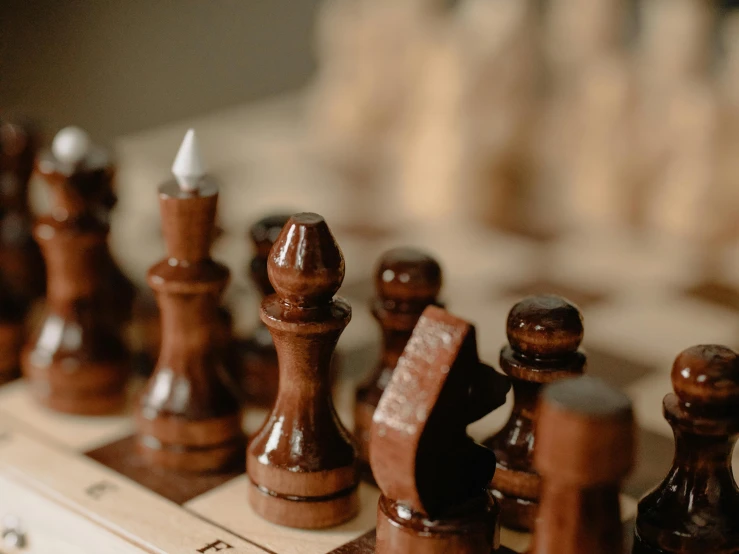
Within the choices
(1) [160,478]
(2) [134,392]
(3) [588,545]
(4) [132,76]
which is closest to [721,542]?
(3) [588,545]

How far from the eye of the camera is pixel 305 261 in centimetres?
71

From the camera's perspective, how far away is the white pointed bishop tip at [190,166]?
839 mm

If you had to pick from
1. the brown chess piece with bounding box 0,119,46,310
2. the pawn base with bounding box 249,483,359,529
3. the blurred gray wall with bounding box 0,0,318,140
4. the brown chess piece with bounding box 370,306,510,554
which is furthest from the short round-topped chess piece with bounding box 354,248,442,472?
the blurred gray wall with bounding box 0,0,318,140

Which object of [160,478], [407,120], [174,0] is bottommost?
[160,478]

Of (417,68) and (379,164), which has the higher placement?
(417,68)

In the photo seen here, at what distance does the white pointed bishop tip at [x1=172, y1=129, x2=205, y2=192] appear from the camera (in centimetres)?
84

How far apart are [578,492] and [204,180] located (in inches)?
17.7

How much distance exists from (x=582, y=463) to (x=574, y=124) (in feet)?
4.41

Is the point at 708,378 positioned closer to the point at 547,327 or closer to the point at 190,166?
the point at 547,327

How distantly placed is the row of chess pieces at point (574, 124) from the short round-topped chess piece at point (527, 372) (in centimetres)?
95

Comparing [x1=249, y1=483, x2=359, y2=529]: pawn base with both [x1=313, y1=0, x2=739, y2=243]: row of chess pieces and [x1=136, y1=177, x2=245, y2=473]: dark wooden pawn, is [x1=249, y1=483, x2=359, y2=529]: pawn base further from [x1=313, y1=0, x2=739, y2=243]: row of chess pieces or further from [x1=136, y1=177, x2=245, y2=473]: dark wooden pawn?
[x1=313, y1=0, x2=739, y2=243]: row of chess pieces

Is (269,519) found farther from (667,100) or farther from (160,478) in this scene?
(667,100)

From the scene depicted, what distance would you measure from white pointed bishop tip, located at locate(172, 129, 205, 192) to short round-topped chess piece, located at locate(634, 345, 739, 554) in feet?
1.41

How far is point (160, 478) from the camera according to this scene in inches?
34.5
